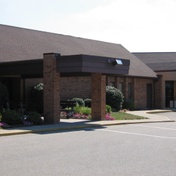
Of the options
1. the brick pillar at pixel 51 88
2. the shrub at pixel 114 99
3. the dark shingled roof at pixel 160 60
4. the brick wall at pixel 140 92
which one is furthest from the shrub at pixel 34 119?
the dark shingled roof at pixel 160 60

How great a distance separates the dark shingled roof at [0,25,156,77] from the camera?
87.6 feet

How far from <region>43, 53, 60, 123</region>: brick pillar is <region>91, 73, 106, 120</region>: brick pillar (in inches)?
128

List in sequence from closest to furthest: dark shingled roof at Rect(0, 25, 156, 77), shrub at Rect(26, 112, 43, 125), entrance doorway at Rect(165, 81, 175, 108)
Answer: shrub at Rect(26, 112, 43, 125) < dark shingled roof at Rect(0, 25, 156, 77) < entrance doorway at Rect(165, 81, 175, 108)

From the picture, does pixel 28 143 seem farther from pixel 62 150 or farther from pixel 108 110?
pixel 108 110

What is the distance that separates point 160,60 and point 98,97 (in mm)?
26532

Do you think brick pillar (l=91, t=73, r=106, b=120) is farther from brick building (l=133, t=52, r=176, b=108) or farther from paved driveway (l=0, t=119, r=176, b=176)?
brick building (l=133, t=52, r=176, b=108)

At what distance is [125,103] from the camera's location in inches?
1294

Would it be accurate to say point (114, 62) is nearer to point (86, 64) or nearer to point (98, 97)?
point (86, 64)

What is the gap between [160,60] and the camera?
47.6 m

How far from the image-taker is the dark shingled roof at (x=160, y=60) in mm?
40881

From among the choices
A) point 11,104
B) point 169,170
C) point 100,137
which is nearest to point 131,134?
point 100,137

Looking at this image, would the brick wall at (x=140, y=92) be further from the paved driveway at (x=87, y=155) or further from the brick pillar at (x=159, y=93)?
the paved driveway at (x=87, y=155)

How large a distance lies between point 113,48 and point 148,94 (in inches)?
233

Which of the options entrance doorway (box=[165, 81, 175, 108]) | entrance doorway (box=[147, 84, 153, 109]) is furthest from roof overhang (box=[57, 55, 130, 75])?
entrance doorway (box=[165, 81, 175, 108])
